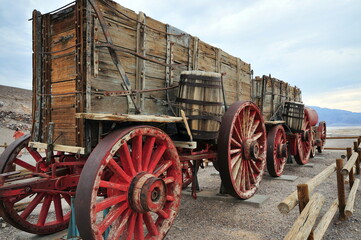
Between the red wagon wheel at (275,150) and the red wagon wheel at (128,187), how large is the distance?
4281mm

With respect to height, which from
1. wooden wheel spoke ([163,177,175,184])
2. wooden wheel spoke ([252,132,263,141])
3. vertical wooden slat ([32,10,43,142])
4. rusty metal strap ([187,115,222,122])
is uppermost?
vertical wooden slat ([32,10,43,142])

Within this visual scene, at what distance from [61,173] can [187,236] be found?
5.83 feet

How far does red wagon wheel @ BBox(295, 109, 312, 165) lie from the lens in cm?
868

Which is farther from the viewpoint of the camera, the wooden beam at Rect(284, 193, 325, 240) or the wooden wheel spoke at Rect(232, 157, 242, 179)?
the wooden wheel spoke at Rect(232, 157, 242, 179)

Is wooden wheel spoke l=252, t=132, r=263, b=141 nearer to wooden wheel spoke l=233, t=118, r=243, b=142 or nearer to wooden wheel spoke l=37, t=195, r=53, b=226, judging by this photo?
wooden wheel spoke l=233, t=118, r=243, b=142

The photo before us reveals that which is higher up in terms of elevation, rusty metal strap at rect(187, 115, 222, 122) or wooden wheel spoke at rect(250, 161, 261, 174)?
rusty metal strap at rect(187, 115, 222, 122)

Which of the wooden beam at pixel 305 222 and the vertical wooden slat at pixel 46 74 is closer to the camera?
the wooden beam at pixel 305 222

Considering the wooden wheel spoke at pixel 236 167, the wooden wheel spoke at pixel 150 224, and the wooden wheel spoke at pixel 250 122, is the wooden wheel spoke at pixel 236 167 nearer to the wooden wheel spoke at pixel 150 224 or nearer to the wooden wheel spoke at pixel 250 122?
the wooden wheel spoke at pixel 250 122

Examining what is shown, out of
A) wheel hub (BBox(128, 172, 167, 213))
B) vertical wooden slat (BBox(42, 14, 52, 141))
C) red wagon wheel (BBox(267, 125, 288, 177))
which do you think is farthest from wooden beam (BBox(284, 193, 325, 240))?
red wagon wheel (BBox(267, 125, 288, 177))

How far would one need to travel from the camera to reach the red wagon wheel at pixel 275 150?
6.69m

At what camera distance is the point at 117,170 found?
8.07ft

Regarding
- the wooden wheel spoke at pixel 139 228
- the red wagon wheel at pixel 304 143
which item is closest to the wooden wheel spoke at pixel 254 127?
the wooden wheel spoke at pixel 139 228

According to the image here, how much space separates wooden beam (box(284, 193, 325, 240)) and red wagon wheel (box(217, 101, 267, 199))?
1.44 meters

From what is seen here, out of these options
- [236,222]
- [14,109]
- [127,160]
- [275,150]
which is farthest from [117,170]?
[14,109]
